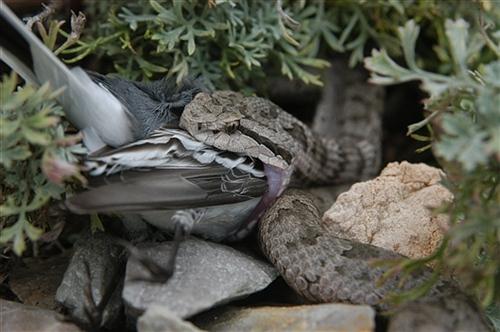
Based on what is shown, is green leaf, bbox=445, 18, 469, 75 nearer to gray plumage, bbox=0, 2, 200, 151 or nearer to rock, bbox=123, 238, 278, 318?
rock, bbox=123, 238, 278, 318

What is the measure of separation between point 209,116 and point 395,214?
100 cm

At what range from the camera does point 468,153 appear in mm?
2307

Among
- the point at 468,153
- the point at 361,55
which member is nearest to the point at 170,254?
the point at 468,153

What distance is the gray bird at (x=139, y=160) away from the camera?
9.14 feet

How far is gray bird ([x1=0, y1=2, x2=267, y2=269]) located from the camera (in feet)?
9.14

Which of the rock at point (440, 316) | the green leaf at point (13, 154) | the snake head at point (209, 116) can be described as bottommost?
the rock at point (440, 316)

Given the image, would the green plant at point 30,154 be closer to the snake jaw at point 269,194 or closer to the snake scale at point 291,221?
→ the snake scale at point 291,221

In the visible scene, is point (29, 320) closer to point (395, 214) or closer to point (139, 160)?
point (139, 160)


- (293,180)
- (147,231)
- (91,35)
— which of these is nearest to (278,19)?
(293,180)

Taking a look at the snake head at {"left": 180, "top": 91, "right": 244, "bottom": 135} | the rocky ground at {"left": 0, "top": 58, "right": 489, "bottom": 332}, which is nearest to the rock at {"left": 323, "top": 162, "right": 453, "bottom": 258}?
the rocky ground at {"left": 0, "top": 58, "right": 489, "bottom": 332}

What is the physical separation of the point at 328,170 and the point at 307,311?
5.58ft

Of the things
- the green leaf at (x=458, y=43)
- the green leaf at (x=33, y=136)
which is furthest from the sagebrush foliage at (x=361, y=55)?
the green leaf at (x=33, y=136)

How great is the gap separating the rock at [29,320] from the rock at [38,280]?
0.78 feet

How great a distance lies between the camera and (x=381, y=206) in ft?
11.1
